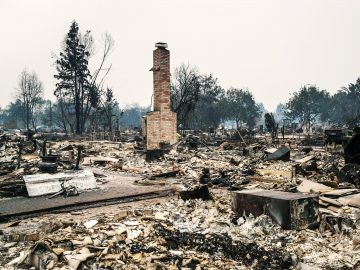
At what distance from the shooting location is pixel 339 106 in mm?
78438

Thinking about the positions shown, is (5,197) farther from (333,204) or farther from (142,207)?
(333,204)

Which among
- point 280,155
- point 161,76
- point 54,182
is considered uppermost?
point 161,76

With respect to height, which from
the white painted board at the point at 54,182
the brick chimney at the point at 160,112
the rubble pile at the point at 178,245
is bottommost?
the rubble pile at the point at 178,245

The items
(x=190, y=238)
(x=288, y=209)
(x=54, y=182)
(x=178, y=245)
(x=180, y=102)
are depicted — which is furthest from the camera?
(x=180, y=102)

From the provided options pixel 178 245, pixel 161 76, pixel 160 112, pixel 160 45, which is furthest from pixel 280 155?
A: pixel 178 245

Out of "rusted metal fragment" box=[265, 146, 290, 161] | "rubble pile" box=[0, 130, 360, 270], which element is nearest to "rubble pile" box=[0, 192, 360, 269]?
"rubble pile" box=[0, 130, 360, 270]

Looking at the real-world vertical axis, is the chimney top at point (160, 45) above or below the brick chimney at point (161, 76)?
above

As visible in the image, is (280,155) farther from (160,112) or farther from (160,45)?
(160,45)

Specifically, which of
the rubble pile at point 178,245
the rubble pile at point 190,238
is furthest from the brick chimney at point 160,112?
the rubble pile at point 178,245

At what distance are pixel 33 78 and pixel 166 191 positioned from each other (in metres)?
62.4

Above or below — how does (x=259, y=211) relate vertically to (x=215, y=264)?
above

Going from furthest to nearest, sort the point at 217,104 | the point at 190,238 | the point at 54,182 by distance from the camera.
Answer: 1. the point at 217,104
2. the point at 54,182
3. the point at 190,238

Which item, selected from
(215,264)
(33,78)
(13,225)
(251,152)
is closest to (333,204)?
(215,264)

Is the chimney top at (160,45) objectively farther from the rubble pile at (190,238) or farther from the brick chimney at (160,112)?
the rubble pile at (190,238)
